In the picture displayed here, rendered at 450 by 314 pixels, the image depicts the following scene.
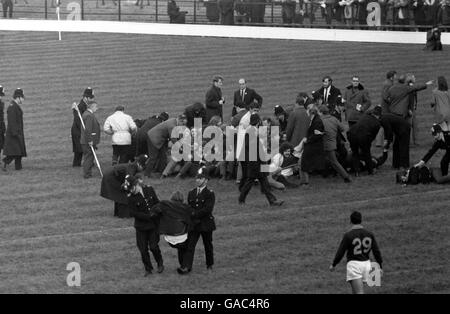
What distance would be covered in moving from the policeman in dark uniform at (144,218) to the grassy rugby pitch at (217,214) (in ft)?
1.59

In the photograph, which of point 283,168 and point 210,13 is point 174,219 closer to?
point 283,168

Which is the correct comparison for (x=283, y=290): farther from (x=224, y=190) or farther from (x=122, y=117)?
(x=122, y=117)

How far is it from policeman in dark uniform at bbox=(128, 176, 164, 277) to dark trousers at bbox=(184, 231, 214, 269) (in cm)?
46

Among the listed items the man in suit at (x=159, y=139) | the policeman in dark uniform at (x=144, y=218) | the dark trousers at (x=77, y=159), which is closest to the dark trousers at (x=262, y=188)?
the man in suit at (x=159, y=139)

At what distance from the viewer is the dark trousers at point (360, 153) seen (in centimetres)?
2270

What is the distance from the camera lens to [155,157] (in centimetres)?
2334

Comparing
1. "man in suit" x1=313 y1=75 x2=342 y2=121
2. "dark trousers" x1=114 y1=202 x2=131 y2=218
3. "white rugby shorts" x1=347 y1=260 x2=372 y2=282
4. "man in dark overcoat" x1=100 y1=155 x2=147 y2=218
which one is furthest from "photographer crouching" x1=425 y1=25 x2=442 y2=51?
"white rugby shorts" x1=347 y1=260 x2=372 y2=282

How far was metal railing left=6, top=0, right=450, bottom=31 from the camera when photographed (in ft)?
124

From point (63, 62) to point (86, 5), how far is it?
7.93 m

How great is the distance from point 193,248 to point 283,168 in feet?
18.3

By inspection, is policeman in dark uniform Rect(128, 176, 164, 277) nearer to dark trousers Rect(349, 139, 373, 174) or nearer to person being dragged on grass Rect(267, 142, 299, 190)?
person being dragged on grass Rect(267, 142, 299, 190)

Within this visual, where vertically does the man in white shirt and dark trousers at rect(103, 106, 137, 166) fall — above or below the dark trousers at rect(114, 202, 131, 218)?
above

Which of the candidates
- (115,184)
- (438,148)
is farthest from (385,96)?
(115,184)

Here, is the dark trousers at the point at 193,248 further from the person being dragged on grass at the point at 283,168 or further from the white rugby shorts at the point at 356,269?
the person being dragged on grass at the point at 283,168
